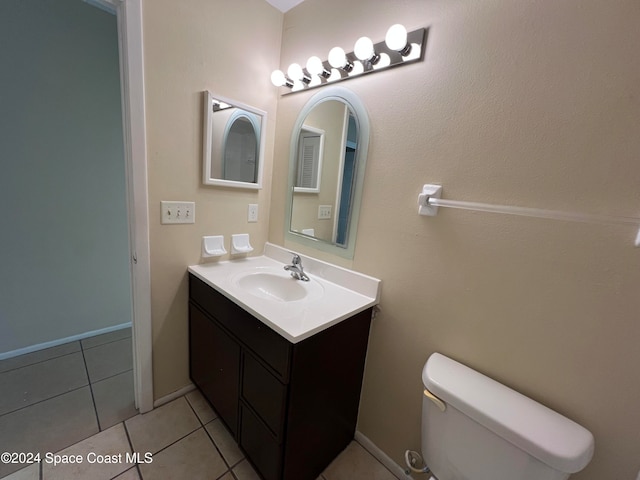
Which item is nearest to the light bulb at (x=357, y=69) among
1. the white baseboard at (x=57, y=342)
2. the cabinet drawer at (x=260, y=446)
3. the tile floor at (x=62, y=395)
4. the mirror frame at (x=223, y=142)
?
the mirror frame at (x=223, y=142)

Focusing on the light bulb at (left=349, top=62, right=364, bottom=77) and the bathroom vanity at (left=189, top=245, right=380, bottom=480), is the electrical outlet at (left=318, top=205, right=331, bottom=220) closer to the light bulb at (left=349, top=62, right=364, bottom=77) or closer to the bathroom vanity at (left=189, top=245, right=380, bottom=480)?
the bathroom vanity at (left=189, top=245, right=380, bottom=480)

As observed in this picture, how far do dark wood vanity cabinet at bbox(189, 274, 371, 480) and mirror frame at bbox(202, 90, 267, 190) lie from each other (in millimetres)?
566

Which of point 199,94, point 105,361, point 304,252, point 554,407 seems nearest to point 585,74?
point 554,407

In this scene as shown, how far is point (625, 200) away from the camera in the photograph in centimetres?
68

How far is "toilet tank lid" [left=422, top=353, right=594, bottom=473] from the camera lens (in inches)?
26.0

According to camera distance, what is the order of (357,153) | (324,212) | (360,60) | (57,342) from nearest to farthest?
(360,60) < (357,153) < (324,212) < (57,342)

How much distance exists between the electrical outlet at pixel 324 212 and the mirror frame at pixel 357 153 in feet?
0.43

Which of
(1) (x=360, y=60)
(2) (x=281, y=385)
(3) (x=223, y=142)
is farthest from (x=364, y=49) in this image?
(2) (x=281, y=385)

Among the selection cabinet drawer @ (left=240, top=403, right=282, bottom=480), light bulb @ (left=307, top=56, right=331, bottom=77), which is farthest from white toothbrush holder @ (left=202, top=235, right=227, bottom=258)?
light bulb @ (left=307, top=56, right=331, bottom=77)

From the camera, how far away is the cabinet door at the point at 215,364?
1195 mm

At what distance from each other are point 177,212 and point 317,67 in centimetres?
101

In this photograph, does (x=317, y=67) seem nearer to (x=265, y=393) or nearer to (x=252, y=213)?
(x=252, y=213)

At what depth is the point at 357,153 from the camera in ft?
3.99

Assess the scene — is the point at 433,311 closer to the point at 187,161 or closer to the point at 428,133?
the point at 428,133
